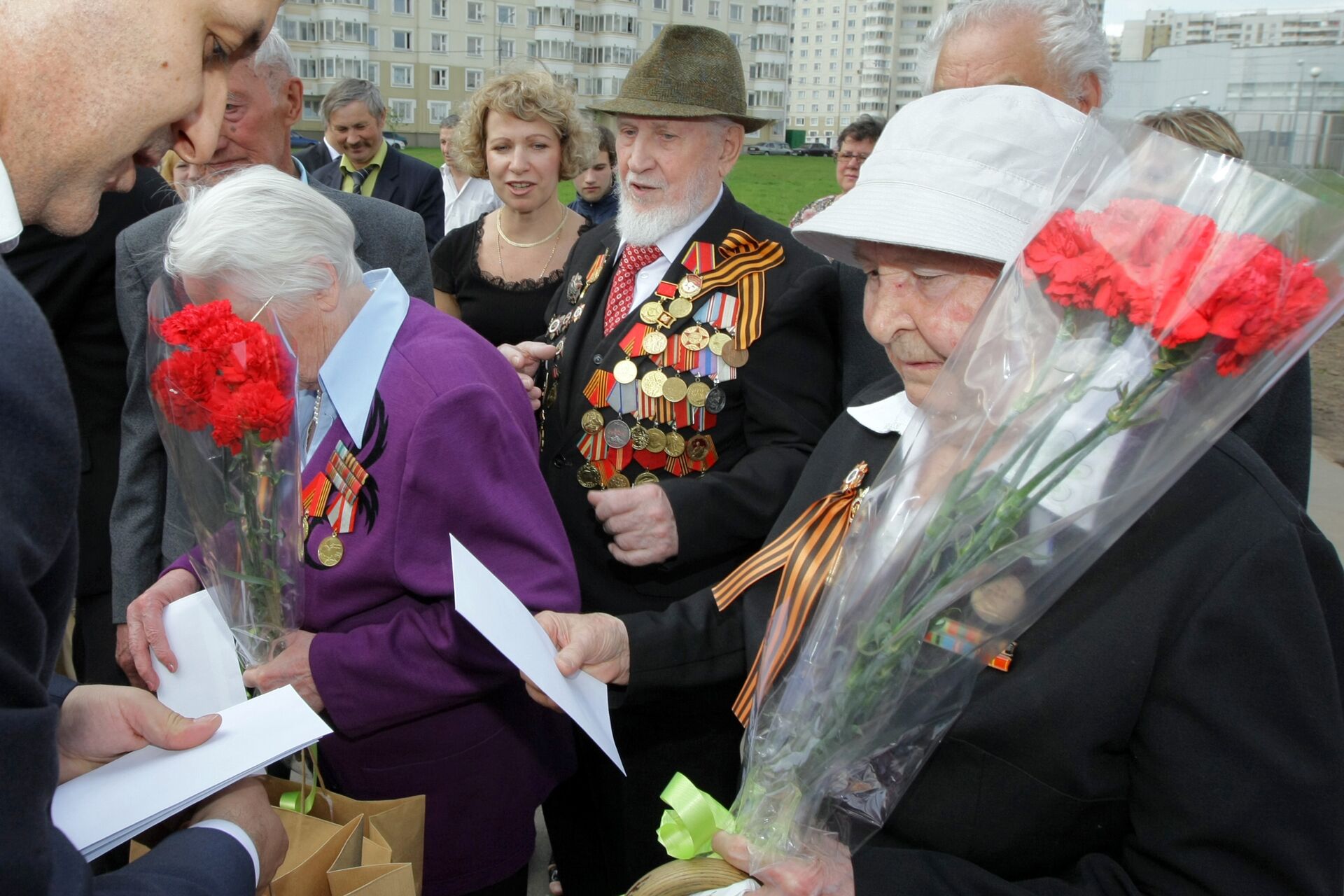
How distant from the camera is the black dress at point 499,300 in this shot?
4188mm

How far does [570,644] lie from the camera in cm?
172

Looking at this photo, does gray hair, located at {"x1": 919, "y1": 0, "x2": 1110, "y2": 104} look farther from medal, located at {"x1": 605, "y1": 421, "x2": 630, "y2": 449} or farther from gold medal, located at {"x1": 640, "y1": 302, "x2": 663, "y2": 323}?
medal, located at {"x1": 605, "y1": 421, "x2": 630, "y2": 449}

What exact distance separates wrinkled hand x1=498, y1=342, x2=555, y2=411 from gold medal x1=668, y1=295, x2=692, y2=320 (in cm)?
43

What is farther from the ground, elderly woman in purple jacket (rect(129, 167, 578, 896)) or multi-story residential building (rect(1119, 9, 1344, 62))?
multi-story residential building (rect(1119, 9, 1344, 62))

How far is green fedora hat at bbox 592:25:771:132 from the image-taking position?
9.71 feet

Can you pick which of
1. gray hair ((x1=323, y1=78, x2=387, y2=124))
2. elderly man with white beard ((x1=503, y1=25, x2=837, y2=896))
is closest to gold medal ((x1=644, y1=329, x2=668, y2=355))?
elderly man with white beard ((x1=503, y1=25, x2=837, y2=896))

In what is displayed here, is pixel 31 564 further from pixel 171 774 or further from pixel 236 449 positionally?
pixel 236 449

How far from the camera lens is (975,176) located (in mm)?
1474

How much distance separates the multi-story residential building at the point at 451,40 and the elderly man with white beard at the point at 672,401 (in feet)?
178

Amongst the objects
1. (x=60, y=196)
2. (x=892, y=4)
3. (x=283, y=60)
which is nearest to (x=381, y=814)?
(x=60, y=196)

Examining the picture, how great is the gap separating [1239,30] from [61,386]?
5426cm

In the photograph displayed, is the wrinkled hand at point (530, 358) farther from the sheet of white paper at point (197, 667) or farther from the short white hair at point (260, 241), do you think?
the sheet of white paper at point (197, 667)

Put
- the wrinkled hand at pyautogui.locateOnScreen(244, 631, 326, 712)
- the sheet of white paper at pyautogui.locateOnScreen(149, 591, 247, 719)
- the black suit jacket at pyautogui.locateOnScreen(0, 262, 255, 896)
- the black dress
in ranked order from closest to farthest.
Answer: the black suit jacket at pyautogui.locateOnScreen(0, 262, 255, 896) < the sheet of white paper at pyautogui.locateOnScreen(149, 591, 247, 719) < the wrinkled hand at pyautogui.locateOnScreen(244, 631, 326, 712) < the black dress

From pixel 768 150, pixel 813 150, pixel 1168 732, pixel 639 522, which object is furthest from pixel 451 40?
pixel 1168 732
